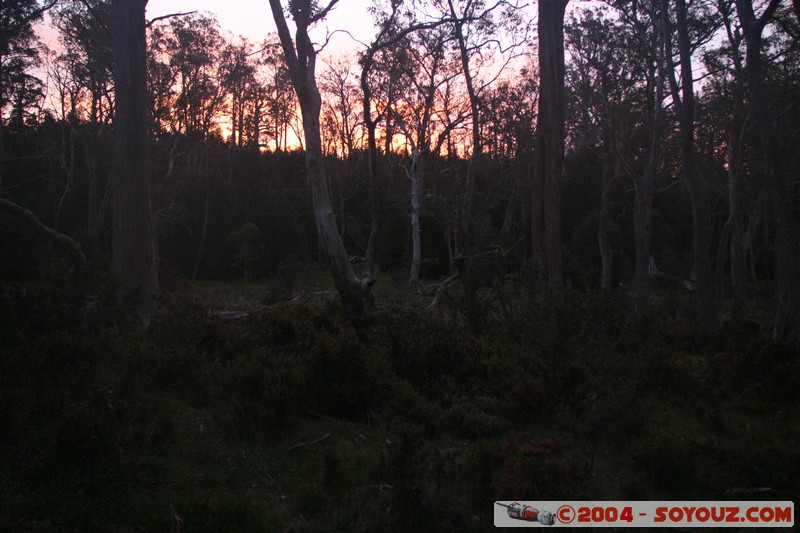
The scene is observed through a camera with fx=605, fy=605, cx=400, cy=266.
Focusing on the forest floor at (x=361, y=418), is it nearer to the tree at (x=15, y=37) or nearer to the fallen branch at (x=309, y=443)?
the fallen branch at (x=309, y=443)

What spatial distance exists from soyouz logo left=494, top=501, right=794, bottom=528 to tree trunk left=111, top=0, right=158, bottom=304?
710 cm

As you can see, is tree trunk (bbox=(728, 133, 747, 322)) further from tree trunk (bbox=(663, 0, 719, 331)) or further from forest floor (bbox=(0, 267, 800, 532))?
forest floor (bbox=(0, 267, 800, 532))

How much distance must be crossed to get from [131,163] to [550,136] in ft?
23.6

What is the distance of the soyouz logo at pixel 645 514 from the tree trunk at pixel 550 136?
20.8ft

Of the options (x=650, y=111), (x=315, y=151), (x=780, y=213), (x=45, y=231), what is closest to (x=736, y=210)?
(x=650, y=111)

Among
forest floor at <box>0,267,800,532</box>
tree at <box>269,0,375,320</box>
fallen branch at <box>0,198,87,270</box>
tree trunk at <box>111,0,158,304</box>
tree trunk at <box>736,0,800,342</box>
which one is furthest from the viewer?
tree trunk at <box>736,0,800,342</box>

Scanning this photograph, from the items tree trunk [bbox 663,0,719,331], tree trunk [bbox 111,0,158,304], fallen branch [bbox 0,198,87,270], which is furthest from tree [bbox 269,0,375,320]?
tree trunk [bbox 663,0,719,331]

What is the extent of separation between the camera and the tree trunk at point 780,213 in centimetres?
984

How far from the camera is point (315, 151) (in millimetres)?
9484

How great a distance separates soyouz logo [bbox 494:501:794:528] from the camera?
368cm

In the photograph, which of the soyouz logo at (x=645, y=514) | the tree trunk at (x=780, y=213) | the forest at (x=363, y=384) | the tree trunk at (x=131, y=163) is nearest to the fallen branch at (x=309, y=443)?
the forest at (x=363, y=384)

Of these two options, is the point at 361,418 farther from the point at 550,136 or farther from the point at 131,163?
the point at 550,136

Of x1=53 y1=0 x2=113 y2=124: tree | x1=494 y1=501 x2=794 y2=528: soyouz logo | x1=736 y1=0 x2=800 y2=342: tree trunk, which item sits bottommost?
x1=494 y1=501 x2=794 y2=528: soyouz logo

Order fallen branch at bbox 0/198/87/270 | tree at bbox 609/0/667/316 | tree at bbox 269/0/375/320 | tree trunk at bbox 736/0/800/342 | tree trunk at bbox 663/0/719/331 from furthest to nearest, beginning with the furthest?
tree at bbox 609/0/667/316
tree trunk at bbox 663/0/719/331
tree trunk at bbox 736/0/800/342
tree at bbox 269/0/375/320
fallen branch at bbox 0/198/87/270
